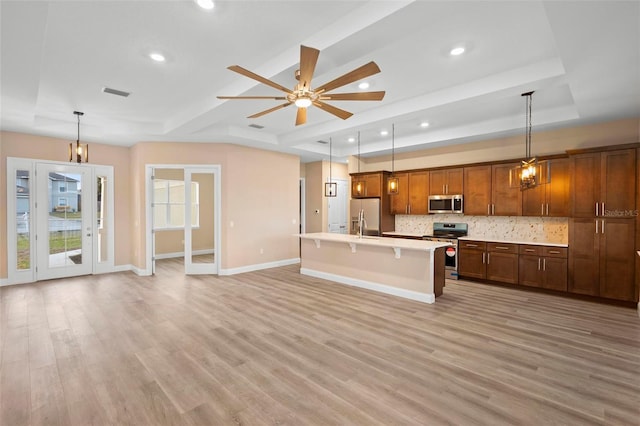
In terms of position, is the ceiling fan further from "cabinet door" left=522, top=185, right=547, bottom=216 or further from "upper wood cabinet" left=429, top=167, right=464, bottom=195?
"cabinet door" left=522, top=185, right=547, bottom=216

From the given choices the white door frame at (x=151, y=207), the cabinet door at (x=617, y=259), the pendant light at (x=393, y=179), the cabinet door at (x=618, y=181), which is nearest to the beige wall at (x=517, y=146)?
the pendant light at (x=393, y=179)

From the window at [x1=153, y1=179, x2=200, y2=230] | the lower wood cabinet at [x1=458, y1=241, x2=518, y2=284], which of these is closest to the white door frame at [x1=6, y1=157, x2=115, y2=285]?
the window at [x1=153, y1=179, x2=200, y2=230]

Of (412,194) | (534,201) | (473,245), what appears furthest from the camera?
(412,194)

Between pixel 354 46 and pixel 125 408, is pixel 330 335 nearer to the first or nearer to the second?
pixel 125 408

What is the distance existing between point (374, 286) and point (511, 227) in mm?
3043

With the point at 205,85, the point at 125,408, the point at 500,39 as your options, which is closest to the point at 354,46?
the point at 500,39

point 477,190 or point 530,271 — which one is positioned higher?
point 477,190

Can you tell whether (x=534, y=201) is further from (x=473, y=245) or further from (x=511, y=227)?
(x=473, y=245)

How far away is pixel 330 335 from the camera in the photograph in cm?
341

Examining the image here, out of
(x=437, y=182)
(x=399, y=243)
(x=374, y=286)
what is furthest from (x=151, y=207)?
(x=437, y=182)

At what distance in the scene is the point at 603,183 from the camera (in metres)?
4.45

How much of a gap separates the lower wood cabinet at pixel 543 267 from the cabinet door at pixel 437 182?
1.94 metres

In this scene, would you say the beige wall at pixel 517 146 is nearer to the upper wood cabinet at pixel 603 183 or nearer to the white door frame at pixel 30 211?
the upper wood cabinet at pixel 603 183

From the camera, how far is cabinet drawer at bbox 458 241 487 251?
5.68 meters
